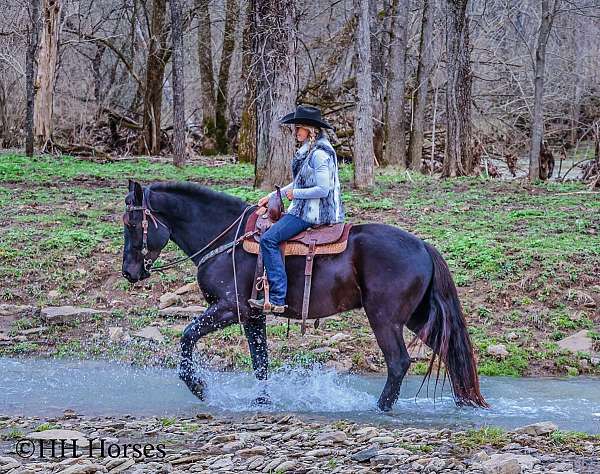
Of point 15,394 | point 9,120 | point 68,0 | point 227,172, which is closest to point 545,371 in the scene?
point 15,394

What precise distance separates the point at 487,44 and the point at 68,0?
15.4 meters

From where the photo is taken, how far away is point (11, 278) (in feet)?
44.3

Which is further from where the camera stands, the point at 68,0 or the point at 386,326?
the point at 68,0

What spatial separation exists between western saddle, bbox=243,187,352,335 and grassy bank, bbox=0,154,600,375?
6.91ft

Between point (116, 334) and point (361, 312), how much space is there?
335 centimetres

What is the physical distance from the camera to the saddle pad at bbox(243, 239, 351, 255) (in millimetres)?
Result: 8570

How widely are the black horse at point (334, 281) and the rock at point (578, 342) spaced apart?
2.75 metres

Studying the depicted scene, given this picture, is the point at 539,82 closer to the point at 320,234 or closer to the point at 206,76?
the point at 206,76

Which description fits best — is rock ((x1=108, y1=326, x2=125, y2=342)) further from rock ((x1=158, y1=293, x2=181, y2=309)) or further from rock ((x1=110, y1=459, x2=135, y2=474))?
rock ((x1=110, y1=459, x2=135, y2=474))

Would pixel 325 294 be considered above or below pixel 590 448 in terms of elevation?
above

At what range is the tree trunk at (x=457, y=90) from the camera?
23031mm

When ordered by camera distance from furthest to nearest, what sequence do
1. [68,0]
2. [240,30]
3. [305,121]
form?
[240,30], [68,0], [305,121]

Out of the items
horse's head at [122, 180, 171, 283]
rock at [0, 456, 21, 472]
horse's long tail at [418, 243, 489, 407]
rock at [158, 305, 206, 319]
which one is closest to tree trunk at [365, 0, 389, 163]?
rock at [158, 305, 206, 319]

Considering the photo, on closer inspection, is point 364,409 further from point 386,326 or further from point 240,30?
point 240,30
